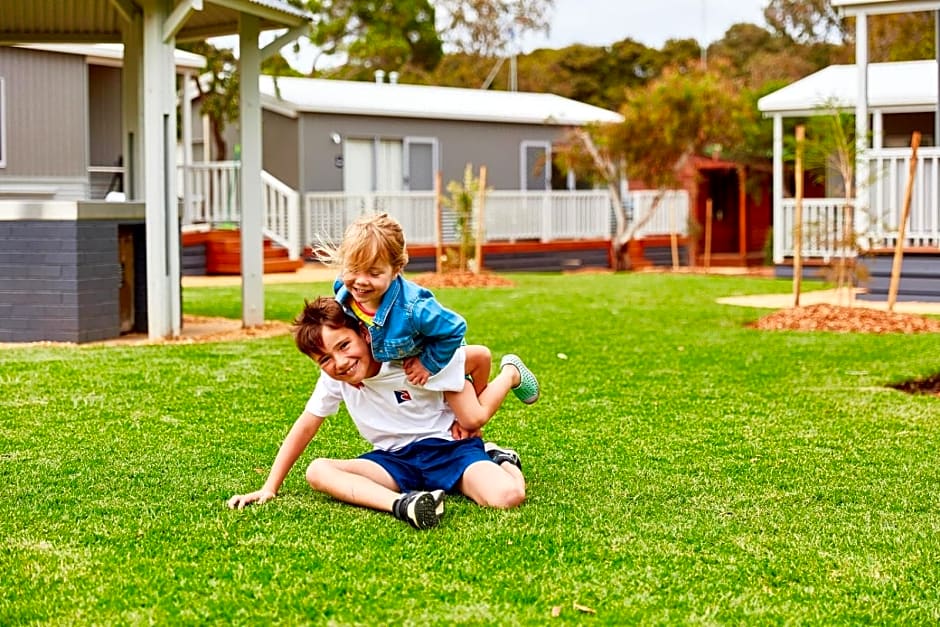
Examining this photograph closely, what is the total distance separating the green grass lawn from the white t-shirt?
11.8 inches

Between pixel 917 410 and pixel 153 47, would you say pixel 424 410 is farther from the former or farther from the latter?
pixel 153 47

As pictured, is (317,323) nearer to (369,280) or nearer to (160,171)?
(369,280)

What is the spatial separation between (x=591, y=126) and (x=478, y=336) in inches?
493

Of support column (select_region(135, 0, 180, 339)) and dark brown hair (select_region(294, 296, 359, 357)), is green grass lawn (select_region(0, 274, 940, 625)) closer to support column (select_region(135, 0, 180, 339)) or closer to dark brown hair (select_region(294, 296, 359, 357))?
dark brown hair (select_region(294, 296, 359, 357))

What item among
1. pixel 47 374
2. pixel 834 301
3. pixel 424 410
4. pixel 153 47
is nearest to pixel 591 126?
pixel 834 301

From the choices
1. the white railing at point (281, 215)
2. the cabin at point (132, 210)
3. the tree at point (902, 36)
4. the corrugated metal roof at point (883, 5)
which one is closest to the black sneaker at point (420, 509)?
the cabin at point (132, 210)

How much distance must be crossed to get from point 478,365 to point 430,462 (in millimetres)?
398

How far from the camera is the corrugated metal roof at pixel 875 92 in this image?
18891mm

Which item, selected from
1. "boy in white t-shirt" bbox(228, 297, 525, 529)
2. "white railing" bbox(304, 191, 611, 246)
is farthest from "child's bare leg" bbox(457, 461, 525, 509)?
"white railing" bbox(304, 191, 611, 246)

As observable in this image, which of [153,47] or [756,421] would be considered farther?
[153,47]

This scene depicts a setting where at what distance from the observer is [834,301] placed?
549 inches

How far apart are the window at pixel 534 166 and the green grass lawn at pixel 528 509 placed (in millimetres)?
17037

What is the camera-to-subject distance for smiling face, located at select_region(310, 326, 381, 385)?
14.4ft

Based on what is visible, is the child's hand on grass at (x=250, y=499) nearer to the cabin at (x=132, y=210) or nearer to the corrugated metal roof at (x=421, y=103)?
the cabin at (x=132, y=210)
